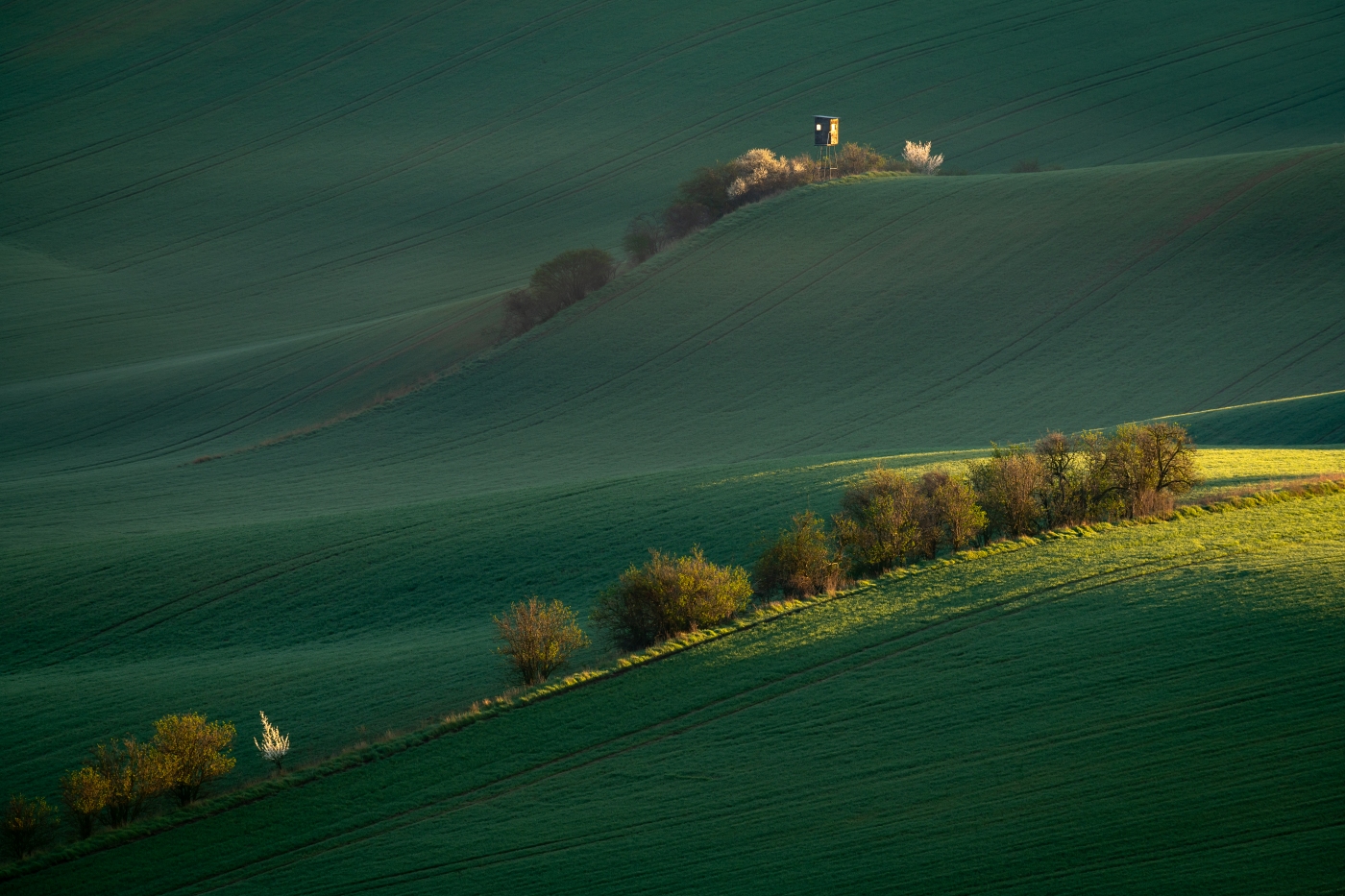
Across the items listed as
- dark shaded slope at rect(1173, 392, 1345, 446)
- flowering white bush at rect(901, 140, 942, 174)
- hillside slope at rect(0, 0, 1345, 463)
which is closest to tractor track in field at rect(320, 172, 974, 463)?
hillside slope at rect(0, 0, 1345, 463)

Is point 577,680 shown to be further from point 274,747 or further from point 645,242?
point 645,242

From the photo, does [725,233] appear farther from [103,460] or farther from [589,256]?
[103,460]

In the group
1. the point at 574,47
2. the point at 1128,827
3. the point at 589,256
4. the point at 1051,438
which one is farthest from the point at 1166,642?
the point at 574,47

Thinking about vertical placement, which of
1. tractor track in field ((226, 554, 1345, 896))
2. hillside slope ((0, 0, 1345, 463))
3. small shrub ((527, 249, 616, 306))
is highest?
hillside slope ((0, 0, 1345, 463))

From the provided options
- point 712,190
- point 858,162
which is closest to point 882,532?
point 712,190

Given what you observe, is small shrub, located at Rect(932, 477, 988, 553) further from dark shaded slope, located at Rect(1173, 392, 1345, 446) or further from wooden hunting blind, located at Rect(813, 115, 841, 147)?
wooden hunting blind, located at Rect(813, 115, 841, 147)

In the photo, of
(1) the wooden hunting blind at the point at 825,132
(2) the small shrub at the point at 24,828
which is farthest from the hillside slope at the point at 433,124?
(2) the small shrub at the point at 24,828
